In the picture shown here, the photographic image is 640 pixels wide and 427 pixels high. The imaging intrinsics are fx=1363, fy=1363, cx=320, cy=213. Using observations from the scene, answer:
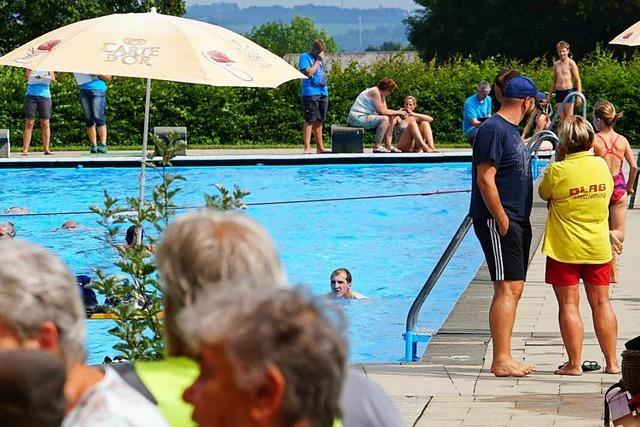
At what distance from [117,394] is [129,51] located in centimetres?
706

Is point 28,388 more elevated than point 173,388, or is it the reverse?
point 28,388

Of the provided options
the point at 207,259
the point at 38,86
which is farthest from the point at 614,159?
the point at 38,86

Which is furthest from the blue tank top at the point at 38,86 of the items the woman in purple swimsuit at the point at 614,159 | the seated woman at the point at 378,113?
the woman in purple swimsuit at the point at 614,159

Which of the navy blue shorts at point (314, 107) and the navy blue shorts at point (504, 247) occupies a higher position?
the navy blue shorts at point (504, 247)

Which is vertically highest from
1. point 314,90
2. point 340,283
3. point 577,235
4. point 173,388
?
point 173,388

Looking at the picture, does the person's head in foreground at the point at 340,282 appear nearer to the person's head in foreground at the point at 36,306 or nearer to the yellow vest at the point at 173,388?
the yellow vest at the point at 173,388

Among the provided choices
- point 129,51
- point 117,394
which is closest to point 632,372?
point 117,394

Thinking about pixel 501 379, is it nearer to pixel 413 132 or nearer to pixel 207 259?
pixel 207 259

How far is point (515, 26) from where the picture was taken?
195ft

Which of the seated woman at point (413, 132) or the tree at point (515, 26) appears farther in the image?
the tree at point (515, 26)

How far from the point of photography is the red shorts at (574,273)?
7.68m

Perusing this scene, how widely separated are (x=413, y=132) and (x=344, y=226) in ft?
18.5

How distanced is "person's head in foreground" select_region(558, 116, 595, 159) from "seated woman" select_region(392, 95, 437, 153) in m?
15.9

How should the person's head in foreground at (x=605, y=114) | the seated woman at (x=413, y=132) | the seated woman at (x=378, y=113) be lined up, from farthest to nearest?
the seated woman at (x=378, y=113)
the seated woman at (x=413, y=132)
the person's head in foreground at (x=605, y=114)
